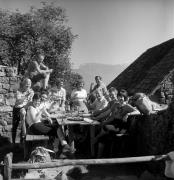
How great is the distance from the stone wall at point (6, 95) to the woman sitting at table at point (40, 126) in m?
3.05

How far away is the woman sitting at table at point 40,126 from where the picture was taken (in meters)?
7.50

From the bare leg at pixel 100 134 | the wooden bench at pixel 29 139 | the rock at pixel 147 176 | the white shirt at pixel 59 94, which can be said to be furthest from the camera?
the white shirt at pixel 59 94

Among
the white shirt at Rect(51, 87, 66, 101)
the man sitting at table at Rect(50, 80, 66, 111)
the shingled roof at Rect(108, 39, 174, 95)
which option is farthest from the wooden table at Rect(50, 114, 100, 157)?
the shingled roof at Rect(108, 39, 174, 95)

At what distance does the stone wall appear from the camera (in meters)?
10.6

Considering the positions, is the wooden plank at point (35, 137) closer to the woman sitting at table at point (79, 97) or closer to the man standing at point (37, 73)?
the woman sitting at table at point (79, 97)

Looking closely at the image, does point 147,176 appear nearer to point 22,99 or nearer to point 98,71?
point 22,99

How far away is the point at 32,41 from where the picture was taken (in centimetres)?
2480

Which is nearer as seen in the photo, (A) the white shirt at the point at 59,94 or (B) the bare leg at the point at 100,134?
(B) the bare leg at the point at 100,134

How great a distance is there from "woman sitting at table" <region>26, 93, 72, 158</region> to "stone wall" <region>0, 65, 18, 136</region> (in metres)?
3.05

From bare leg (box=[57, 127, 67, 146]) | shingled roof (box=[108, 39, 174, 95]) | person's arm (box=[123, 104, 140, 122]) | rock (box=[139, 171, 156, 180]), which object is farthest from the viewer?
shingled roof (box=[108, 39, 174, 95])

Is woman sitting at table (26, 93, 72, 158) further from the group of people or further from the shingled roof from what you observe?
the shingled roof

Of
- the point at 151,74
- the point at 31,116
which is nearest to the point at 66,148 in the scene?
the point at 31,116

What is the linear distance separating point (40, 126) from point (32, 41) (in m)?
18.0

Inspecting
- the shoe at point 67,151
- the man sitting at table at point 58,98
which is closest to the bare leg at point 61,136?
the shoe at point 67,151
